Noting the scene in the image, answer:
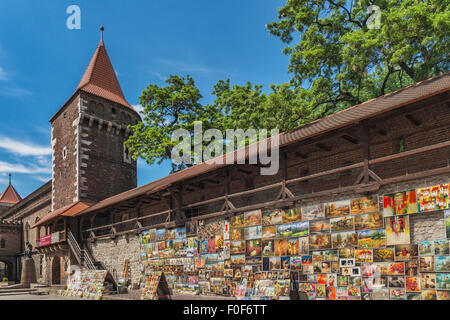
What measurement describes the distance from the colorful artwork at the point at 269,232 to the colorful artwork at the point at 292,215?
0.46 m

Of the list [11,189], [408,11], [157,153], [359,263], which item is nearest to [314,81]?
[408,11]

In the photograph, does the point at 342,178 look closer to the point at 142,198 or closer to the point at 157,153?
the point at 142,198

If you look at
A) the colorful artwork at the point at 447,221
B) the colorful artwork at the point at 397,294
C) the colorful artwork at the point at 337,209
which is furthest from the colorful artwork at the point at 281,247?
the colorful artwork at the point at 447,221

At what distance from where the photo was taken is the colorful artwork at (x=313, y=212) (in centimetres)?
1040

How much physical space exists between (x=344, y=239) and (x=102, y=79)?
24.9 metres

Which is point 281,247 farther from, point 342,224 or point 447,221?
point 447,221

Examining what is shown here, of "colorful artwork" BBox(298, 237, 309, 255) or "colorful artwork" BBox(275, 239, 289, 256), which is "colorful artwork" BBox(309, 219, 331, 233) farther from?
"colorful artwork" BBox(275, 239, 289, 256)

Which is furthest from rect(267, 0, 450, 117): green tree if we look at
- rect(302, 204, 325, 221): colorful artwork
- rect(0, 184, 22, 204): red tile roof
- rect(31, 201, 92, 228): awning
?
rect(0, 184, 22, 204): red tile roof

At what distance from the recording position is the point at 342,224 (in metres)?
9.83

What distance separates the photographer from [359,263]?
9.27m

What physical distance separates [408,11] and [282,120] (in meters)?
6.05

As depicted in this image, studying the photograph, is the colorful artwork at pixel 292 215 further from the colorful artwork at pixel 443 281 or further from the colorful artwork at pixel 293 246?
the colorful artwork at pixel 443 281

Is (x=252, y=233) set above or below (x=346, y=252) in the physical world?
above

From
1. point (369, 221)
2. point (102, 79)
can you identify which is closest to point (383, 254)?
point (369, 221)
